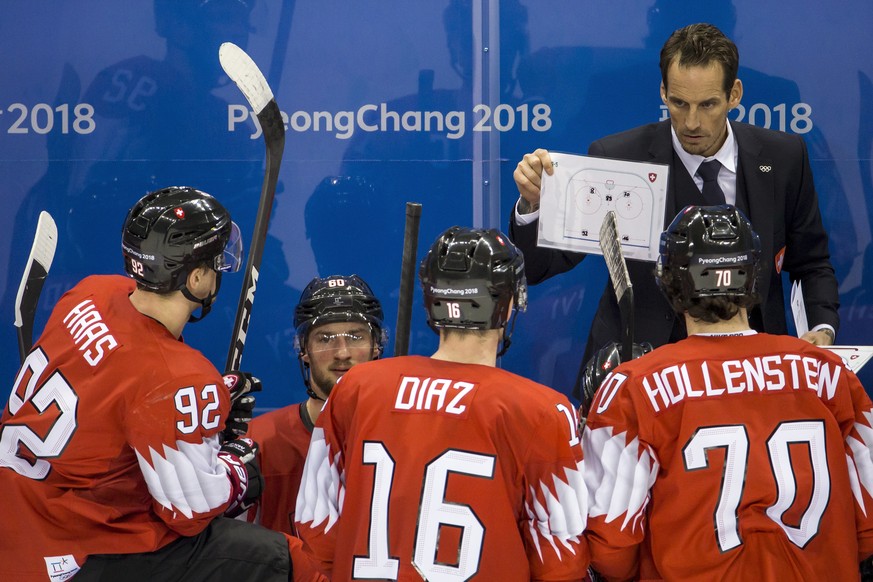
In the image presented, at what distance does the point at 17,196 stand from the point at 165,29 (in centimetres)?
82

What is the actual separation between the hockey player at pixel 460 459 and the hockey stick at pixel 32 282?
141cm

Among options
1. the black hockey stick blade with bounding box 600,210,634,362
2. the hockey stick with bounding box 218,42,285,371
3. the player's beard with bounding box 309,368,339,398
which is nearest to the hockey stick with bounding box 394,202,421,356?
the player's beard with bounding box 309,368,339,398

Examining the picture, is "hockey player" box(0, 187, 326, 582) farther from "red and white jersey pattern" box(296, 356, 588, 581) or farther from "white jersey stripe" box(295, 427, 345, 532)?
"red and white jersey pattern" box(296, 356, 588, 581)

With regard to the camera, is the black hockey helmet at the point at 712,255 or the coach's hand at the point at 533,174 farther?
the coach's hand at the point at 533,174

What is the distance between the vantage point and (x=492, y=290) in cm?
218

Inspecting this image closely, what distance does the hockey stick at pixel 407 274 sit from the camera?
3.01 m

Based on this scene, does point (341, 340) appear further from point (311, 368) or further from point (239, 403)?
point (239, 403)

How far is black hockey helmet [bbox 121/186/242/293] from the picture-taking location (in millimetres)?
2486

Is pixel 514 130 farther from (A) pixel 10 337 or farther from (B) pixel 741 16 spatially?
(A) pixel 10 337

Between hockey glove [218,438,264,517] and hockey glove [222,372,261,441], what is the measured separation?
0.32ft

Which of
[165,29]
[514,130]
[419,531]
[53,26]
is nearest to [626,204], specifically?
[514,130]

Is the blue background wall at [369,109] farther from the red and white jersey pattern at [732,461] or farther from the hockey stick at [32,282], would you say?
the red and white jersey pattern at [732,461]

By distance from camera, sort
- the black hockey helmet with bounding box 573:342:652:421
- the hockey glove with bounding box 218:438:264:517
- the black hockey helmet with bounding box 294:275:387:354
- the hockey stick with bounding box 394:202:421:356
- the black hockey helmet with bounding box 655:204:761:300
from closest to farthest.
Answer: the black hockey helmet with bounding box 655:204:761:300 < the hockey glove with bounding box 218:438:264:517 < the black hockey helmet with bounding box 573:342:652:421 < the hockey stick with bounding box 394:202:421:356 < the black hockey helmet with bounding box 294:275:387:354

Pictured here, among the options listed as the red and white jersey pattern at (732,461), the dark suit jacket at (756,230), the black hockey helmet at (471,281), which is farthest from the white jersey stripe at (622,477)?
the dark suit jacket at (756,230)
